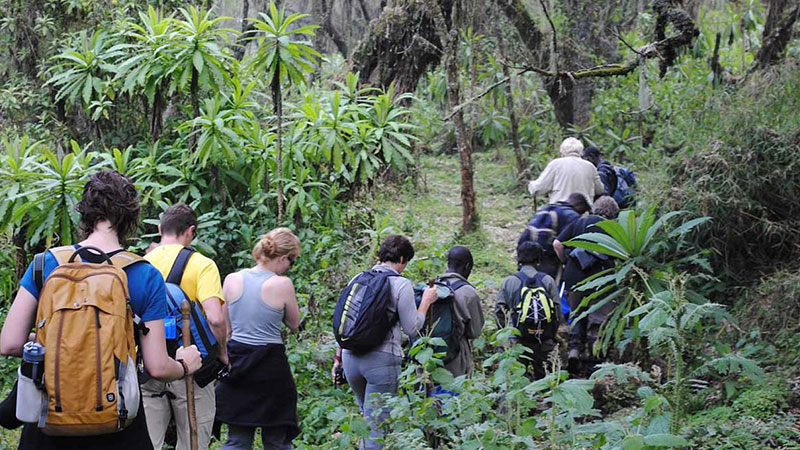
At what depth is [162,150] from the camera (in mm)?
8086

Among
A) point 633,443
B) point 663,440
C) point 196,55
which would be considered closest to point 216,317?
point 633,443

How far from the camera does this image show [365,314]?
4.88 meters

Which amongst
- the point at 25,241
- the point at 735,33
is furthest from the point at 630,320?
the point at 735,33

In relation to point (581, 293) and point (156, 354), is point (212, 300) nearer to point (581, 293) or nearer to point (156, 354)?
point (156, 354)

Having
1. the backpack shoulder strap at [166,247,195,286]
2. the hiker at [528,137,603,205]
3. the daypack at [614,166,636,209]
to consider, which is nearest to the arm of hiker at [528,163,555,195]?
the hiker at [528,137,603,205]

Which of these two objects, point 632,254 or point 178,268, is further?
point 632,254

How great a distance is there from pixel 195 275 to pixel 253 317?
2.10 ft

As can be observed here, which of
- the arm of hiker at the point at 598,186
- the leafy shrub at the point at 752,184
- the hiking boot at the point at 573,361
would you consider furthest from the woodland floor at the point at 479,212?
the leafy shrub at the point at 752,184

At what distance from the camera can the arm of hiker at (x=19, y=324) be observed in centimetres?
290

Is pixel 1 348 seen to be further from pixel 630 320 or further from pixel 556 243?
pixel 556 243

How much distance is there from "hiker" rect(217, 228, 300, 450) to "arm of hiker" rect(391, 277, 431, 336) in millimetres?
658

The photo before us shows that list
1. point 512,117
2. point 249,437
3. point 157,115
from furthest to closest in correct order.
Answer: point 512,117, point 157,115, point 249,437

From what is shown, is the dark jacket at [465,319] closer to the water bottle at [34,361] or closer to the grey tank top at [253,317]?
the grey tank top at [253,317]

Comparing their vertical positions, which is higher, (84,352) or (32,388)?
(84,352)
